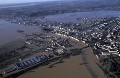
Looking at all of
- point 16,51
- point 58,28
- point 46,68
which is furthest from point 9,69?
point 58,28

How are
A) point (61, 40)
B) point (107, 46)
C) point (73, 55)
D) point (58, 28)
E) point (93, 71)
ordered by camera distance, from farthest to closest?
point (58, 28)
point (61, 40)
point (107, 46)
point (73, 55)
point (93, 71)

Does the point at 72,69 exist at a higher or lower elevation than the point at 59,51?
lower

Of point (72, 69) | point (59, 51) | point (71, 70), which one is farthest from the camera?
point (59, 51)

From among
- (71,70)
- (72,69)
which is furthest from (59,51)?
(71,70)

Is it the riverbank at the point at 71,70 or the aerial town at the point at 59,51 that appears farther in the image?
the aerial town at the point at 59,51

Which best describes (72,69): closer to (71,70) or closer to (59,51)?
(71,70)

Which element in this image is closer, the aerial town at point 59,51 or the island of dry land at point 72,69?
the island of dry land at point 72,69

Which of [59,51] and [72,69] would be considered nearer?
[72,69]

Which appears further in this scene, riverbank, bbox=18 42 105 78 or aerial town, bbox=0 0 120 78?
→ aerial town, bbox=0 0 120 78

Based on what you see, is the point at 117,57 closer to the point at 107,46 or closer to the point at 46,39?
the point at 107,46

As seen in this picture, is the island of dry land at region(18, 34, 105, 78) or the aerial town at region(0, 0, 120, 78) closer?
the island of dry land at region(18, 34, 105, 78)

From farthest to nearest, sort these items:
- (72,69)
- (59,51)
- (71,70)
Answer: (59,51), (72,69), (71,70)
